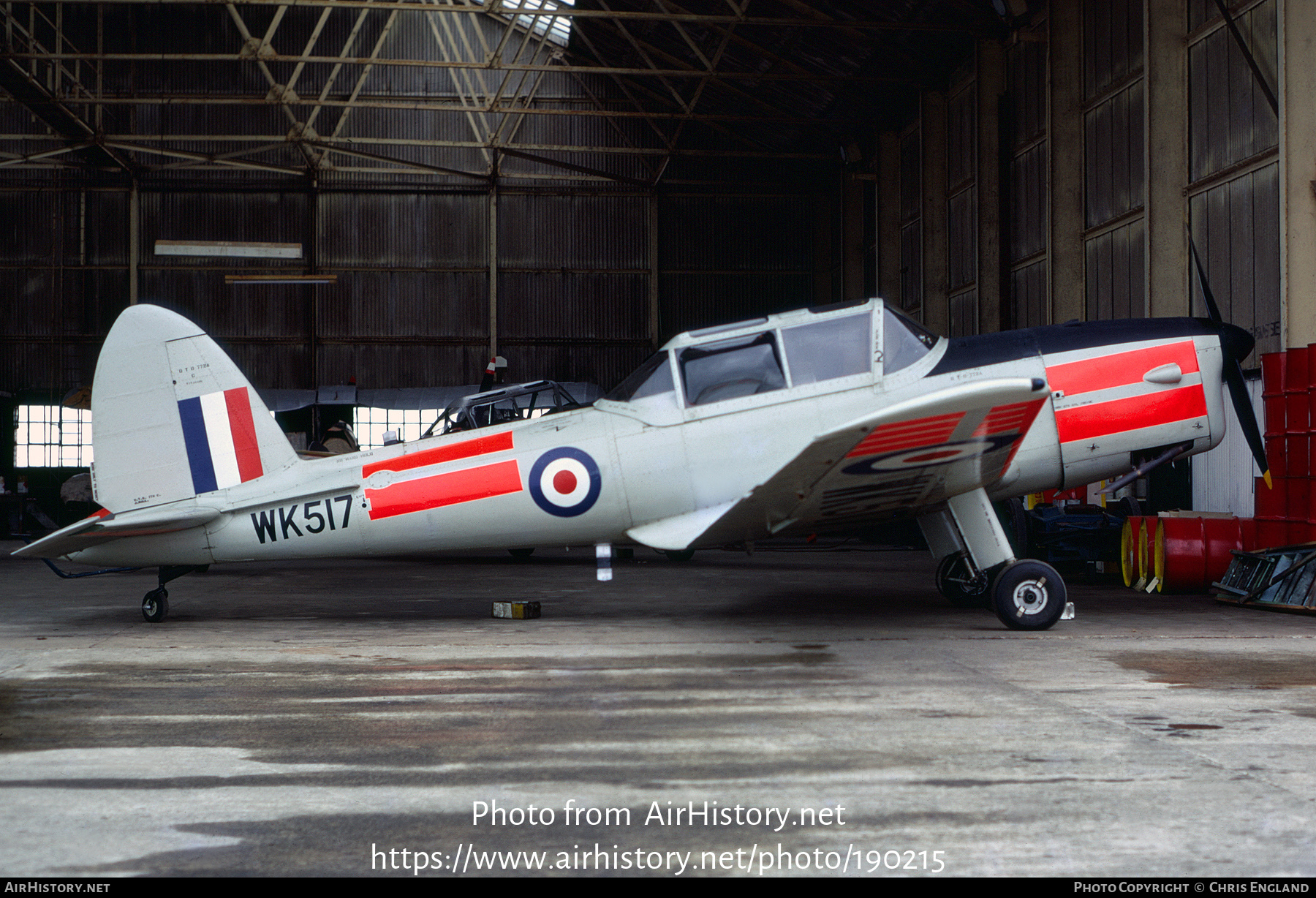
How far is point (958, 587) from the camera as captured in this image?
8.66 meters

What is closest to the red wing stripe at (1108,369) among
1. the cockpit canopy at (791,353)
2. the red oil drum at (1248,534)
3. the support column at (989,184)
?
the cockpit canopy at (791,353)

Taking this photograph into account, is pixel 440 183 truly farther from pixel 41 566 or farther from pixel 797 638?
pixel 797 638

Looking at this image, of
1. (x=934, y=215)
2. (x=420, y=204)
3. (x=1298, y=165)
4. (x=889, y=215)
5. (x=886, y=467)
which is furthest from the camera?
(x=420, y=204)

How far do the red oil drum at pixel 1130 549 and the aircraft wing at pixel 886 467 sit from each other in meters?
4.41

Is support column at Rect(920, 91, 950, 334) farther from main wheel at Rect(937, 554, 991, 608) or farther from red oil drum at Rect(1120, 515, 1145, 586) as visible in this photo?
main wheel at Rect(937, 554, 991, 608)

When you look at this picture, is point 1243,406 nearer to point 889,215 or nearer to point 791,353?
point 791,353

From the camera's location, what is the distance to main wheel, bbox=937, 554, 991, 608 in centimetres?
858

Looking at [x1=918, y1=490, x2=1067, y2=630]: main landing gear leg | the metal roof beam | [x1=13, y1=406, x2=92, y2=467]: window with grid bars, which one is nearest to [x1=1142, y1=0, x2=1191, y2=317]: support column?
the metal roof beam

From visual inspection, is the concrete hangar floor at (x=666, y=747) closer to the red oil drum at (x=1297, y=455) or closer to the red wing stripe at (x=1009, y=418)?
the red wing stripe at (x=1009, y=418)

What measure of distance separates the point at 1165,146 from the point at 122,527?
1412 centimetres

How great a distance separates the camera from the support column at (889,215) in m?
25.3

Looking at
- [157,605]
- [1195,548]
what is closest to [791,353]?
[1195,548]

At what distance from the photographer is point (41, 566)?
591 inches

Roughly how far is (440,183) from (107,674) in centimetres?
2478
